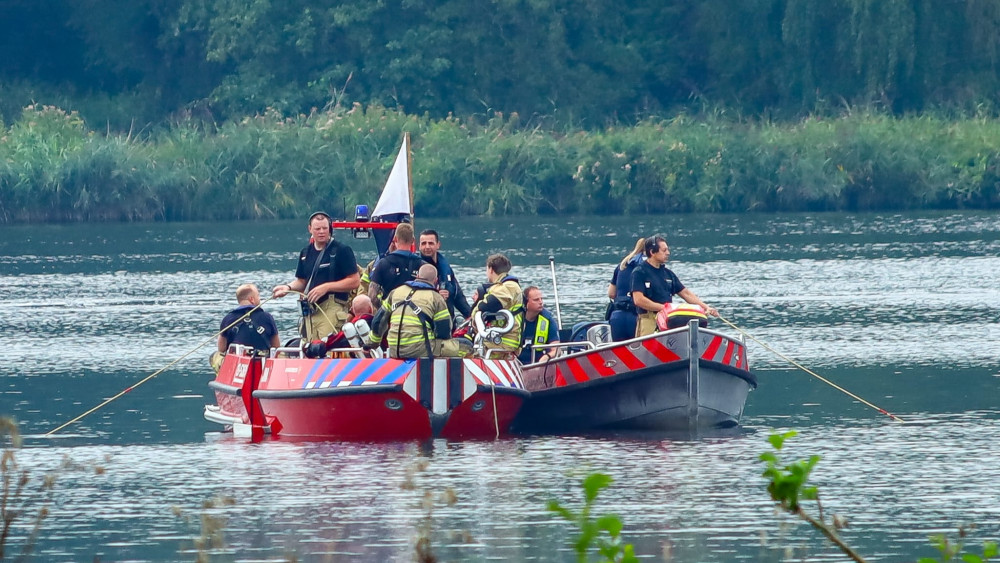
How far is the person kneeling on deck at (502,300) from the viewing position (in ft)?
52.2

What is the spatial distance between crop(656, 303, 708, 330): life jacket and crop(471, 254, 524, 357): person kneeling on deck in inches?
46.5

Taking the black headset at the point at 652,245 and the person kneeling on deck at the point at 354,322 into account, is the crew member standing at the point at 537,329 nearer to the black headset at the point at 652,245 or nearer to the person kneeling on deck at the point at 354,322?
the black headset at the point at 652,245

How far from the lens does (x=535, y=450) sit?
49.3ft

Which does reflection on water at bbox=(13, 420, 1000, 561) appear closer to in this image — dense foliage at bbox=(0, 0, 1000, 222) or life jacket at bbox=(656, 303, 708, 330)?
life jacket at bbox=(656, 303, 708, 330)

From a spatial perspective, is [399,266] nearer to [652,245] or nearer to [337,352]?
[337,352]

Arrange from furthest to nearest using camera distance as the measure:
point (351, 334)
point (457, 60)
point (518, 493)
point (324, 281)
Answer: point (457, 60), point (324, 281), point (351, 334), point (518, 493)

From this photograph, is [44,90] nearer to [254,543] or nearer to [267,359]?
[267,359]

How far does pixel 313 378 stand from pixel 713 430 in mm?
3273

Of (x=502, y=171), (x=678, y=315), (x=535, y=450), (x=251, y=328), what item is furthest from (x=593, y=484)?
(x=502, y=171)

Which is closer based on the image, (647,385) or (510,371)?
(510,371)

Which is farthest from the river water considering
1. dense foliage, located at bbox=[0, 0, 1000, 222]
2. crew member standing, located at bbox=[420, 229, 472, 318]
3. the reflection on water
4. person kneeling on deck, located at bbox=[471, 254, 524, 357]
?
dense foliage, located at bbox=[0, 0, 1000, 222]

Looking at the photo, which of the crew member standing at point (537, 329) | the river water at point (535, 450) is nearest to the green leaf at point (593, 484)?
the river water at point (535, 450)

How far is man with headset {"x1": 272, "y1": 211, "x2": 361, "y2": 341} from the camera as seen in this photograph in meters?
16.0

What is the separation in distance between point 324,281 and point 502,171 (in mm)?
34650
